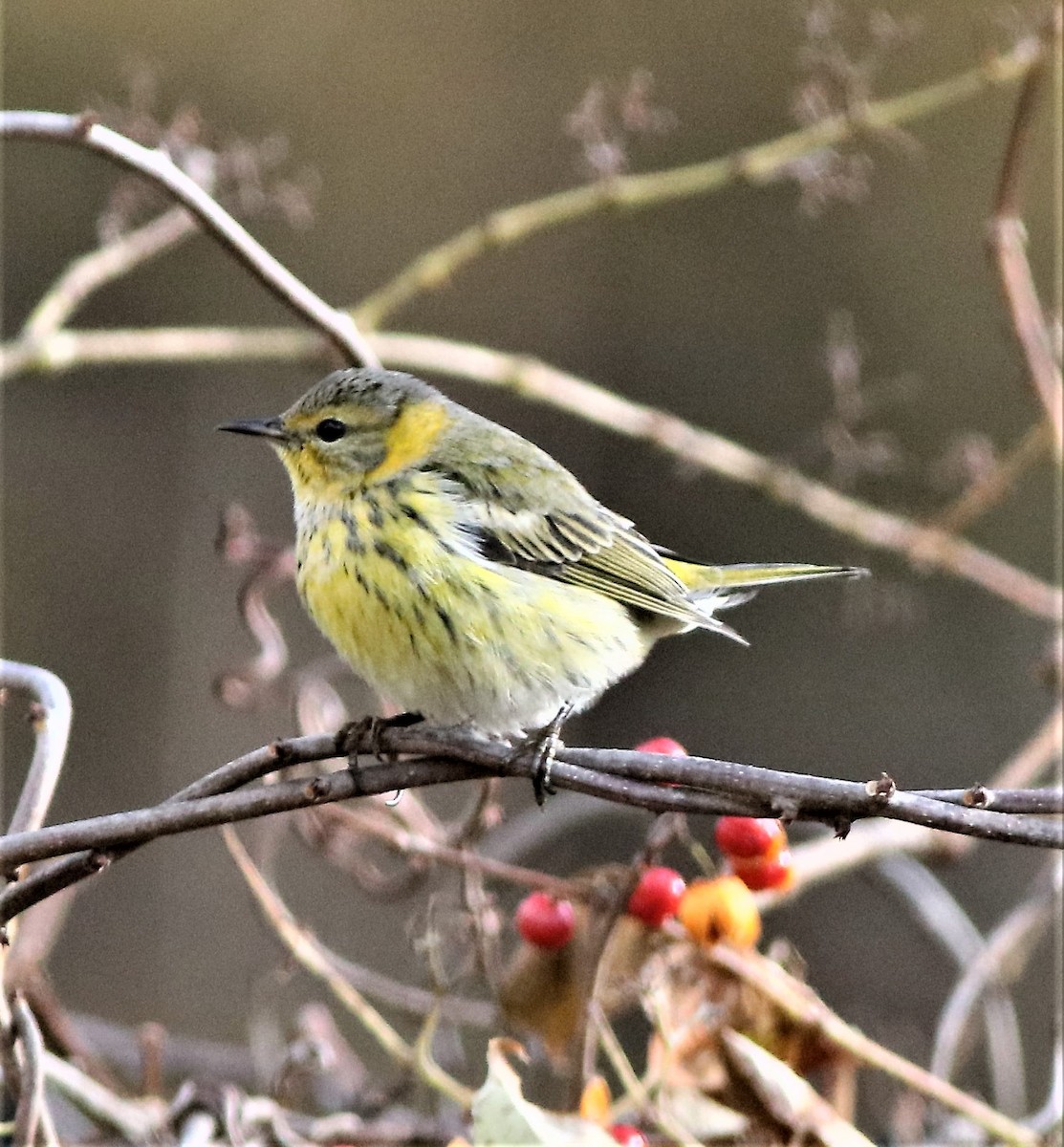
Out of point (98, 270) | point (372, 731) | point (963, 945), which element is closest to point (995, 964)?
point (963, 945)

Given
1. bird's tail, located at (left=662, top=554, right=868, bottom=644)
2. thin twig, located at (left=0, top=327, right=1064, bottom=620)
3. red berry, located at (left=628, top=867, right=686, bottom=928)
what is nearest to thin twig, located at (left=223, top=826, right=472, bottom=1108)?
red berry, located at (left=628, top=867, right=686, bottom=928)

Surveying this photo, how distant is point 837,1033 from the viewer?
189 centimetres

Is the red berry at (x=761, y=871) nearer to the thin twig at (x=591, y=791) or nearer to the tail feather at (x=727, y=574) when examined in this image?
the thin twig at (x=591, y=791)

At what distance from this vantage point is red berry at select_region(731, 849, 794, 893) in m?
2.00

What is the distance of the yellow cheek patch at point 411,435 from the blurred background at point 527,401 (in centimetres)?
177

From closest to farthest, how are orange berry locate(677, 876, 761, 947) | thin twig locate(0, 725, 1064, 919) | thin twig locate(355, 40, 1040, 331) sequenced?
thin twig locate(0, 725, 1064, 919) < orange berry locate(677, 876, 761, 947) < thin twig locate(355, 40, 1040, 331)

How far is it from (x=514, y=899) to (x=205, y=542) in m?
2.14

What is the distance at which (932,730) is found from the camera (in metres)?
4.83

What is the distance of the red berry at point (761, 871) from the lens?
200 centimetres

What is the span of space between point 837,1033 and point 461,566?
0.93 m

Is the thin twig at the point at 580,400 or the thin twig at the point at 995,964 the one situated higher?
the thin twig at the point at 580,400

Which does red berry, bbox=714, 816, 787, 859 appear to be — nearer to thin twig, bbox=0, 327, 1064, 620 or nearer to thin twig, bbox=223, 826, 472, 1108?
thin twig, bbox=223, 826, 472, 1108

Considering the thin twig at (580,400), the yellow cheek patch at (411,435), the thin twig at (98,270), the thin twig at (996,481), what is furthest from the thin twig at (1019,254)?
the thin twig at (98,270)

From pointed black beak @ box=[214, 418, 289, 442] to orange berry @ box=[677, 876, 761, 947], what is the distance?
1133 millimetres
